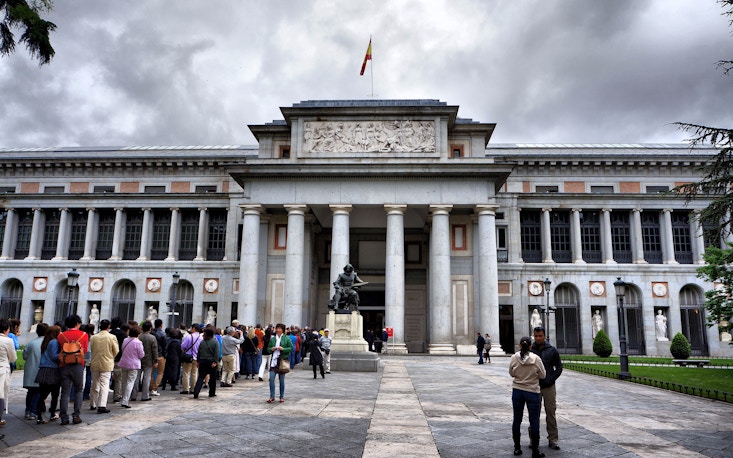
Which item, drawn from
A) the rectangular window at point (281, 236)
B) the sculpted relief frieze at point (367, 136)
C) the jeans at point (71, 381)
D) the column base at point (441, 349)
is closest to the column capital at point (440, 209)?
the sculpted relief frieze at point (367, 136)

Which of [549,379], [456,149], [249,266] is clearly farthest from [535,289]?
[549,379]

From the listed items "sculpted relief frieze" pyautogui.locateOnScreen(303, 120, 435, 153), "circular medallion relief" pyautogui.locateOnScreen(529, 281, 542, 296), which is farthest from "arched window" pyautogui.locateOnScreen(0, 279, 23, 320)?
"circular medallion relief" pyautogui.locateOnScreen(529, 281, 542, 296)

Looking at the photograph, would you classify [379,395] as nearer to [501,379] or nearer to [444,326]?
[501,379]

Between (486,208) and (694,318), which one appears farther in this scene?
(694,318)

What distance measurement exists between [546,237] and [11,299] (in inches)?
1914

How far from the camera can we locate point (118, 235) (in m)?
49.8

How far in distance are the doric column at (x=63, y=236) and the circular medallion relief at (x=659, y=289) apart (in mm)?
52182

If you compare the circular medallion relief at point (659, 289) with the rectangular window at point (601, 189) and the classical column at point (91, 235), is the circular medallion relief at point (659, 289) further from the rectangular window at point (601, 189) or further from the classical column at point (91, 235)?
the classical column at point (91, 235)

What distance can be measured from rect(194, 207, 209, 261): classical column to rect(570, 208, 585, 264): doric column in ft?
107

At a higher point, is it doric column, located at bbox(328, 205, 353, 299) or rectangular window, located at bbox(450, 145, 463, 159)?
rectangular window, located at bbox(450, 145, 463, 159)

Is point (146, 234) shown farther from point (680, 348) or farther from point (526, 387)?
point (526, 387)

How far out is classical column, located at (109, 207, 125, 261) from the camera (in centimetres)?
4938

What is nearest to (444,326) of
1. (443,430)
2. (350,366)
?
(350,366)

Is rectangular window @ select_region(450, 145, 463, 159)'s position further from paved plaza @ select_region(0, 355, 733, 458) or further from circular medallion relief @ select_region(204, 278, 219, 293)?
paved plaza @ select_region(0, 355, 733, 458)
